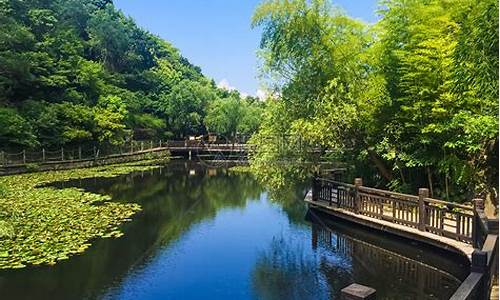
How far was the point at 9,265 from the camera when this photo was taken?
8742 millimetres

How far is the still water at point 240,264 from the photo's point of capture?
7.96 m

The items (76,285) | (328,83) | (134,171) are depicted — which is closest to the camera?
(76,285)

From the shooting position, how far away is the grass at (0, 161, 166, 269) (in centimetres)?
959

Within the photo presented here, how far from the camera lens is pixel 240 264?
9.80m

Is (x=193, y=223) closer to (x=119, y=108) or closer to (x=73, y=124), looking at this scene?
(x=73, y=124)

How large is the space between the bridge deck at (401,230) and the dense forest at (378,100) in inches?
63.2

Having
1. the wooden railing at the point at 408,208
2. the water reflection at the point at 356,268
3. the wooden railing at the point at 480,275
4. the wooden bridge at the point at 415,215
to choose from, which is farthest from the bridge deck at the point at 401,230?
the wooden railing at the point at 480,275

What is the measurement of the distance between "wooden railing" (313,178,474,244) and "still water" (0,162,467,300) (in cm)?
52

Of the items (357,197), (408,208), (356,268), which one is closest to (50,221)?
(356,268)

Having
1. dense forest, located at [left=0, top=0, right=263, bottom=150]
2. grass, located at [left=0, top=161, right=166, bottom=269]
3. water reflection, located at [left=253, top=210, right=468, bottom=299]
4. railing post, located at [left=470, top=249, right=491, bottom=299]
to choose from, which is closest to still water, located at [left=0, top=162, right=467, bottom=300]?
water reflection, located at [left=253, top=210, right=468, bottom=299]

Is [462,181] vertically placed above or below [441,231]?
above

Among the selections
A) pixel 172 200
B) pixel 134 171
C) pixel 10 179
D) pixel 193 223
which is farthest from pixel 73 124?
pixel 193 223

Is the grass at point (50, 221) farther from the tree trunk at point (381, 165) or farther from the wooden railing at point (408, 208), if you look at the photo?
the tree trunk at point (381, 165)

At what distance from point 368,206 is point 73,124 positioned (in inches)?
934
